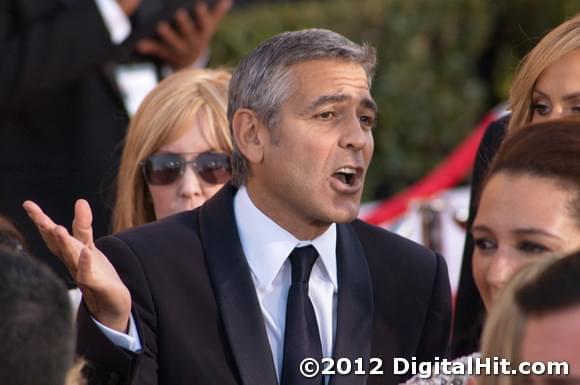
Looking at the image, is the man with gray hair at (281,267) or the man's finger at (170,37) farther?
the man's finger at (170,37)

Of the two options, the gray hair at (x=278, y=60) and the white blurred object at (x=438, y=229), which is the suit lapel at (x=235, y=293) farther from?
the white blurred object at (x=438, y=229)

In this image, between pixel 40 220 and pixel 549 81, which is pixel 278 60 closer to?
pixel 549 81

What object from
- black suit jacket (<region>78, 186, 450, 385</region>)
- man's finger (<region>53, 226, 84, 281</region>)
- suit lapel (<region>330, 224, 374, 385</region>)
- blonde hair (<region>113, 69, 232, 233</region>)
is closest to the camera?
man's finger (<region>53, 226, 84, 281</region>)

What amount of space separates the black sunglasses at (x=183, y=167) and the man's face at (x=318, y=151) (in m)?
0.74

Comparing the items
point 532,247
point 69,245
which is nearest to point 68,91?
point 69,245

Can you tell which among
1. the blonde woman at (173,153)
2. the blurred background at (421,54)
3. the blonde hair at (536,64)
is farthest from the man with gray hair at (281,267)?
the blurred background at (421,54)

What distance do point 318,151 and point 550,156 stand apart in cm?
92

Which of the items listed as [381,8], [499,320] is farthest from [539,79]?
[381,8]

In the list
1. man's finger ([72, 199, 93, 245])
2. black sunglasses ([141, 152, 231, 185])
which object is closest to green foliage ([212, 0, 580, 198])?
black sunglasses ([141, 152, 231, 185])

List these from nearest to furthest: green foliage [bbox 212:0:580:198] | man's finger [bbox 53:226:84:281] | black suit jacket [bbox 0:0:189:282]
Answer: man's finger [bbox 53:226:84:281] < black suit jacket [bbox 0:0:189:282] < green foliage [bbox 212:0:580:198]

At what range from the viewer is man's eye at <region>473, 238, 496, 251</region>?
362 cm

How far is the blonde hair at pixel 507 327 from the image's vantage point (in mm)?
2750

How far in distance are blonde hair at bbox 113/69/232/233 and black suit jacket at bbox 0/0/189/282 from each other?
1.69ft

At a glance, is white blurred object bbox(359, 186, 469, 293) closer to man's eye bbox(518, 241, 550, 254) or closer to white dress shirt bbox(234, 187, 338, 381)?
white dress shirt bbox(234, 187, 338, 381)
